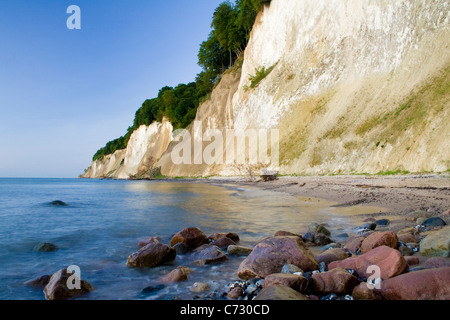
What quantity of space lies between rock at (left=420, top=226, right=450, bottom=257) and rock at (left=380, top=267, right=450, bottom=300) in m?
1.09

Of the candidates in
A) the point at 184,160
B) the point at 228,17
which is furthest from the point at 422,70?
the point at 184,160

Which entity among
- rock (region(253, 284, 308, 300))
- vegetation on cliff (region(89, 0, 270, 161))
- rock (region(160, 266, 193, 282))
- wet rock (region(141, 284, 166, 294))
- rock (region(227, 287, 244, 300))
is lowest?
wet rock (region(141, 284, 166, 294))

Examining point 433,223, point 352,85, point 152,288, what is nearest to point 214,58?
point 352,85

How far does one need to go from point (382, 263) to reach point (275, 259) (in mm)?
1256

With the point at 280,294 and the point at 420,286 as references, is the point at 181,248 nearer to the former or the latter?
the point at 280,294

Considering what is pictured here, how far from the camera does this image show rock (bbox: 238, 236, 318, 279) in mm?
3619

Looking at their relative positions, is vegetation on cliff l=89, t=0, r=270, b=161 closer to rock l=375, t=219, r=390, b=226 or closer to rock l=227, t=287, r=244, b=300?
rock l=375, t=219, r=390, b=226

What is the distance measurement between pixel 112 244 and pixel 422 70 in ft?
62.8

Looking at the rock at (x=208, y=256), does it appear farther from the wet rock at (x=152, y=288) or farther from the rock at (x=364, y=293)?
the rock at (x=364, y=293)

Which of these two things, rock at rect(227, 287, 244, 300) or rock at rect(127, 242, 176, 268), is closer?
rock at rect(227, 287, 244, 300)

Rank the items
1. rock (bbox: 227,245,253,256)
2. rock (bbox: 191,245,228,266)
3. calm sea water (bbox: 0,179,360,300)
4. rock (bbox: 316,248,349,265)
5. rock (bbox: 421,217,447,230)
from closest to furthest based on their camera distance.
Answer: calm sea water (bbox: 0,179,360,300), rock (bbox: 316,248,349,265), rock (bbox: 191,245,228,266), rock (bbox: 227,245,253,256), rock (bbox: 421,217,447,230)

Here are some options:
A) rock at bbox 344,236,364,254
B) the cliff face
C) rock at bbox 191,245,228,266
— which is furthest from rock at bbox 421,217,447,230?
the cliff face

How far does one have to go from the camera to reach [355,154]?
18250 mm
